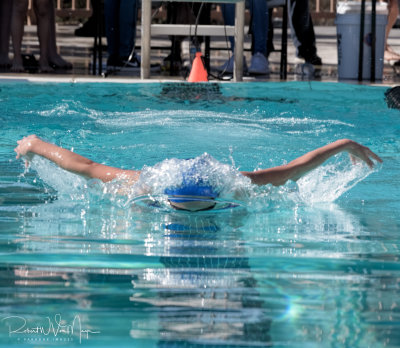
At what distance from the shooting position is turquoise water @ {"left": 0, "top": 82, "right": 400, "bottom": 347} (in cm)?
184

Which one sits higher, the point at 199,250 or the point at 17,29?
the point at 17,29

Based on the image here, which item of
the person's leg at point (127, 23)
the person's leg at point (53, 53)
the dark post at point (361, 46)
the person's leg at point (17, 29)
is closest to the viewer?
the person's leg at point (17, 29)

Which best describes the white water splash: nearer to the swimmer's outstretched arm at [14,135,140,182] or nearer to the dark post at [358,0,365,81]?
the swimmer's outstretched arm at [14,135,140,182]

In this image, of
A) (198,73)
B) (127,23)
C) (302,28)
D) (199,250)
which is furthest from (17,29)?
(199,250)

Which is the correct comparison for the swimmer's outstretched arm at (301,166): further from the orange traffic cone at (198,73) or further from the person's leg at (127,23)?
the person's leg at (127,23)

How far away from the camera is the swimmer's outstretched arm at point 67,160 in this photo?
3.05 m

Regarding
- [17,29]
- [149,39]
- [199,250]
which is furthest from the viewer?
[17,29]

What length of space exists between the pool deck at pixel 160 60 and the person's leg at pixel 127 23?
0.32m

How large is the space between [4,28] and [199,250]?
565 centimetres

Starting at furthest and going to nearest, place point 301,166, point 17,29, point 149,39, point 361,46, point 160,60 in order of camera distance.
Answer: point 160,60 < point 361,46 < point 17,29 < point 149,39 < point 301,166

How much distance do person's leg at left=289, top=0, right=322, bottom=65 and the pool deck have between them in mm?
184

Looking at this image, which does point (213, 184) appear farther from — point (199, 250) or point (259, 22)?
point (259, 22)

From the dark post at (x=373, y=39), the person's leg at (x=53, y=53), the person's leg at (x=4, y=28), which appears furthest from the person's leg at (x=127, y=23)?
the dark post at (x=373, y=39)

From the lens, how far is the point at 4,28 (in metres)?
7.51
